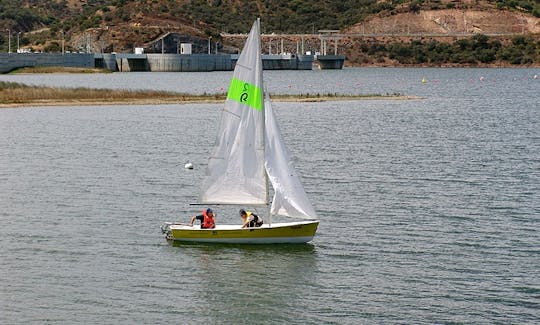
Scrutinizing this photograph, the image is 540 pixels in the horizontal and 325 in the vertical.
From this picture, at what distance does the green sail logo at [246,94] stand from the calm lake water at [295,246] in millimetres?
5581

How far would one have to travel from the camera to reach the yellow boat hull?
42.3m

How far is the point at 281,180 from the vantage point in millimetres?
42906

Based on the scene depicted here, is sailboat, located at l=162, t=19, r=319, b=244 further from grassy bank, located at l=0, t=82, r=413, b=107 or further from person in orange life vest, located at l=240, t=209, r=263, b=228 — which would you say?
grassy bank, located at l=0, t=82, r=413, b=107

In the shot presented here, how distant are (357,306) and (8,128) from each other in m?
62.2

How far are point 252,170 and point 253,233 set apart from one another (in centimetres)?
261

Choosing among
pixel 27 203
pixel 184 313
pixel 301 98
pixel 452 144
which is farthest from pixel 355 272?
pixel 301 98

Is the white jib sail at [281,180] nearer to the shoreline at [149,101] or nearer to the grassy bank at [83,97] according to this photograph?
the shoreline at [149,101]

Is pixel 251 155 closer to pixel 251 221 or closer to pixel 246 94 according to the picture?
pixel 246 94

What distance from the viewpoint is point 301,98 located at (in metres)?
129

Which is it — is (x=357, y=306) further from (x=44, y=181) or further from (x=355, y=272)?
(x=44, y=181)

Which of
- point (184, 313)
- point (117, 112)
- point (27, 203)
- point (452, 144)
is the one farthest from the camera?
point (117, 112)

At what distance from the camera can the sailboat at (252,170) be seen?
4238cm

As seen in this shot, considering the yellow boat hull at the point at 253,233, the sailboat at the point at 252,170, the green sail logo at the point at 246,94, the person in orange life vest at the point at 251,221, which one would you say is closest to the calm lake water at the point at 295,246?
the yellow boat hull at the point at 253,233

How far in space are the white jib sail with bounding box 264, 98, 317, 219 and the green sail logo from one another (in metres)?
0.45
